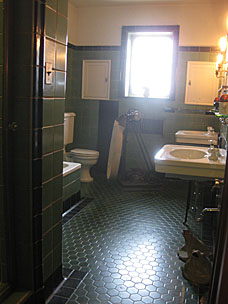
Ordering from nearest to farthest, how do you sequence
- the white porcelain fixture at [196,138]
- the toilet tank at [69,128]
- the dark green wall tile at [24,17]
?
the dark green wall tile at [24,17], the white porcelain fixture at [196,138], the toilet tank at [69,128]

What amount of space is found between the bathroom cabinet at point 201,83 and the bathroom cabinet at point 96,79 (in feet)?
4.04

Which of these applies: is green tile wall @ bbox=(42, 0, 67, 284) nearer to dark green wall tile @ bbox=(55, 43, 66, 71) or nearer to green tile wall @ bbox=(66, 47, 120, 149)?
dark green wall tile @ bbox=(55, 43, 66, 71)

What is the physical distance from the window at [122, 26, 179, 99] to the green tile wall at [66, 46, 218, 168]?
0.14 m

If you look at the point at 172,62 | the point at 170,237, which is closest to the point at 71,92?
the point at 172,62

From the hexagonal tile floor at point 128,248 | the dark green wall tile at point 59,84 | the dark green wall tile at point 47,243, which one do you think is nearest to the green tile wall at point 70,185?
the hexagonal tile floor at point 128,248

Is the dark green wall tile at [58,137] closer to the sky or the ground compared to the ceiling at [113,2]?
closer to the ground

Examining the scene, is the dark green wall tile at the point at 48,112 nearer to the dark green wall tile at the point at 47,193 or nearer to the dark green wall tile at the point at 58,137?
the dark green wall tile at the point at 58,137

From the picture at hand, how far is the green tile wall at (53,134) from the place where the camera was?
171cm

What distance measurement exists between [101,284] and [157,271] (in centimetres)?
44

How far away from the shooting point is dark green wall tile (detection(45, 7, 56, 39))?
1633 mm

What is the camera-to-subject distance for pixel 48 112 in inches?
68.6

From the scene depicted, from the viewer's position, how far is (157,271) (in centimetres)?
222

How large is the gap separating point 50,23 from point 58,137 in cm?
65

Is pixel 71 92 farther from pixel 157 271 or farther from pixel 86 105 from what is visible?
pixel 157 271
